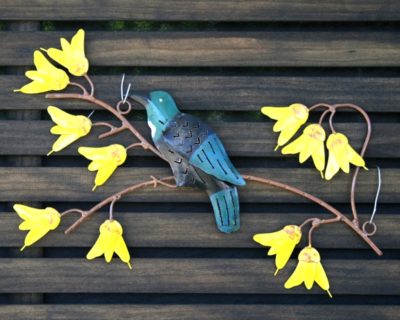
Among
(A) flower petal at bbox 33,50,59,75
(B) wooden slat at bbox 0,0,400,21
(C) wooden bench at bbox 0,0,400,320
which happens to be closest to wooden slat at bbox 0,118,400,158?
(C) wooden bench at bbox 0,0,400,320

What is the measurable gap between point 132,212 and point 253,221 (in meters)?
0.24

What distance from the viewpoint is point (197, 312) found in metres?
1.26

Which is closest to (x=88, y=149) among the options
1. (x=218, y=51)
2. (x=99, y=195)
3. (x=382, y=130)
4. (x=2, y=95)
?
(x=99, y=195)

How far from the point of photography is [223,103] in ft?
4.11

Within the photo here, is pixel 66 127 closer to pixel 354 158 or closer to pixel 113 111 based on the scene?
pixel 113 111

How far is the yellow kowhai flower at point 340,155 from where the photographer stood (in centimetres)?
122

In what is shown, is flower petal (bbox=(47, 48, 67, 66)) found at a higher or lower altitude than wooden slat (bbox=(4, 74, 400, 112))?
higher

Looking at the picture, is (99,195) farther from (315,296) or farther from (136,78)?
(315,296)

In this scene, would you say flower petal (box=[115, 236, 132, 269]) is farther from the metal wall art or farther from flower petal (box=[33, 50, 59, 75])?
flower petal (box=[33, 50, 59, 75])

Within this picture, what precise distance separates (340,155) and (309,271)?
0.23 m

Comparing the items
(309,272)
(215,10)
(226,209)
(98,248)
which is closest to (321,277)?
(309,272)

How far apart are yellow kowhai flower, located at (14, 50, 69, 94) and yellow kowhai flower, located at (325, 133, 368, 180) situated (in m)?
0.54

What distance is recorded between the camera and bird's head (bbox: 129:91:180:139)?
1.21m

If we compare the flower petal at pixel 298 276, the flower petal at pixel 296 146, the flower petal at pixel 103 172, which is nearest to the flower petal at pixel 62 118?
the flower petal at pixel 103 172
